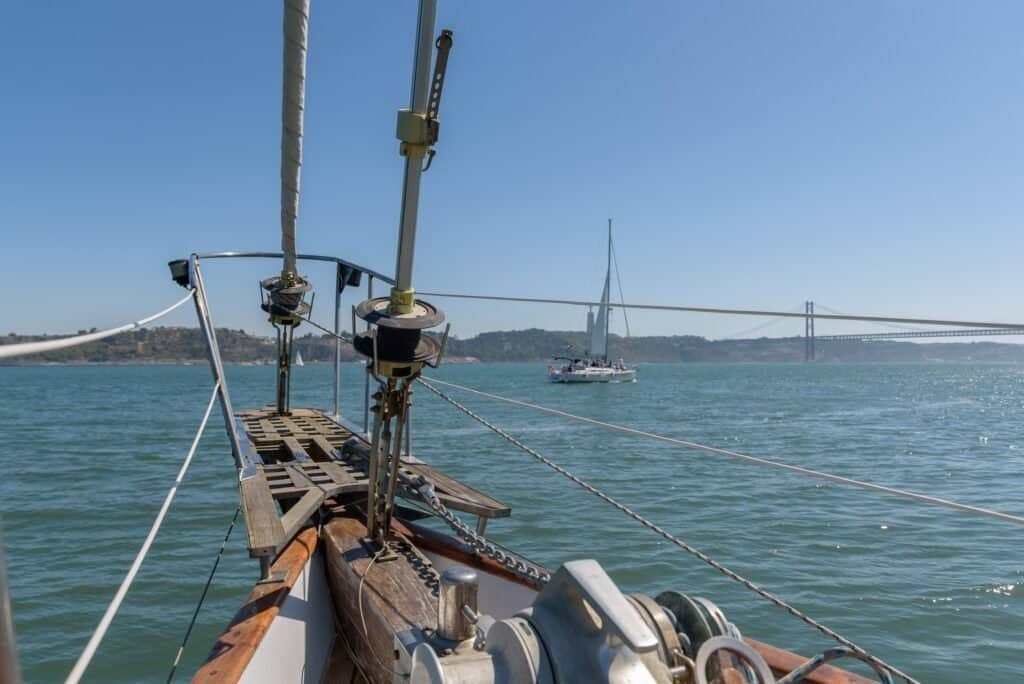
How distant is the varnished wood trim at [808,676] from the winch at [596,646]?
40 centimetres

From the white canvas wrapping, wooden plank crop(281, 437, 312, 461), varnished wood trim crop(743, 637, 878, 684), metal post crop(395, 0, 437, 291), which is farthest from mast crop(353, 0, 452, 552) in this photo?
wooden plank crop(281, 437, 312, 461)

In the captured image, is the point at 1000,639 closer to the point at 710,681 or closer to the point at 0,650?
the point at 710,681

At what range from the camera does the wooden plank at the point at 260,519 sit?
3012 millimetres

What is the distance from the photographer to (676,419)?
90.7ft

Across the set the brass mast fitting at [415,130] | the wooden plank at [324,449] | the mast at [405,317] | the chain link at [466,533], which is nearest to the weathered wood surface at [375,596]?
the mast at [405,317]

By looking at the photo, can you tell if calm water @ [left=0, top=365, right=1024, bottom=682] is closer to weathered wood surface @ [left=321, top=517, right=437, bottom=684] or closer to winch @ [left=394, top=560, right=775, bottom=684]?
weathered wood surface @ [left=321, top=517, right=437, bottom=684]

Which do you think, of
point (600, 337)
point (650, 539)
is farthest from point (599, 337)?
point (650, 539)

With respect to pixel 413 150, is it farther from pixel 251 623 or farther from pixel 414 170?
pixel 251 623

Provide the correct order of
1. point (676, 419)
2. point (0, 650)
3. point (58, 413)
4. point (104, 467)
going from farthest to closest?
1. point (58, 413)
2. point (676, 419)
3. point (104, 467)
4. point (0, 650)

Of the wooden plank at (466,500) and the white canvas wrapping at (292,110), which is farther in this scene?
the wooden plank at (466,500)

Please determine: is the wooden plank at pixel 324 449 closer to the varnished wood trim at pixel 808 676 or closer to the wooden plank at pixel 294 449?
the wooden plank at pixel 294 449

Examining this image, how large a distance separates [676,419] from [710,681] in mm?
26967

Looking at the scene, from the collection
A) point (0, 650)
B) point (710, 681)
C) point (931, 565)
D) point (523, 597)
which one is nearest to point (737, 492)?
point (931, 565)

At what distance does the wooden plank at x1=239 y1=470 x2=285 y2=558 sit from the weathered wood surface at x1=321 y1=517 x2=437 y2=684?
369 mm
